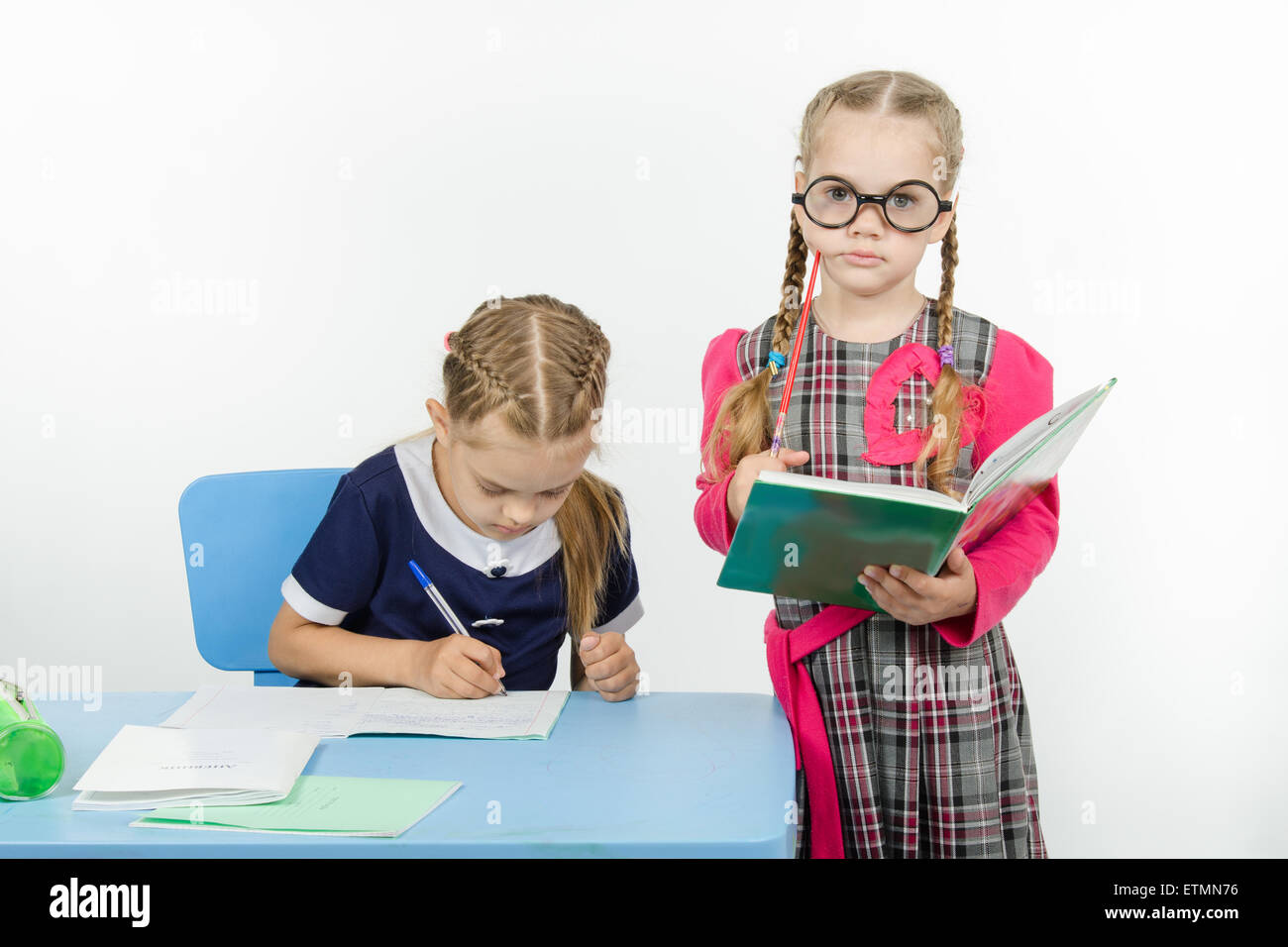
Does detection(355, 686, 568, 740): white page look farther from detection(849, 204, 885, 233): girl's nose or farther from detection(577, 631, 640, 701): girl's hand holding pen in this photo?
detection(849, 204, 885, 233): girl's nose

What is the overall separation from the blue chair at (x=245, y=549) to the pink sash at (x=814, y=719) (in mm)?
763

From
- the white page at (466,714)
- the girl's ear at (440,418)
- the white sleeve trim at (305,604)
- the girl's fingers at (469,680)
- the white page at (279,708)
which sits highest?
the girl's ear at (440,418)

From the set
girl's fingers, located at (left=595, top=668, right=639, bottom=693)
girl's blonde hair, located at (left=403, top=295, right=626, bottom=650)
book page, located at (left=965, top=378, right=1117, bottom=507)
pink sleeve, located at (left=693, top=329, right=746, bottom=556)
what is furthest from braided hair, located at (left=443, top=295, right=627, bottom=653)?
book page, located at (left=965, top=378, right=1117, bottom=507)

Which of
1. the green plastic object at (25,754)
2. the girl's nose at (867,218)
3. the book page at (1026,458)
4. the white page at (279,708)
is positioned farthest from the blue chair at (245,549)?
the book page at (1026,458)

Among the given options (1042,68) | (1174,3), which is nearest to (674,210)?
(1042,68)

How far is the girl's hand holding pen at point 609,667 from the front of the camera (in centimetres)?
149

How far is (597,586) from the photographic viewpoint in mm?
1776

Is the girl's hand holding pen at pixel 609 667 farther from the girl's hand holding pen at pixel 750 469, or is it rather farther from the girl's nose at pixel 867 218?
the girl's nose at pixel 867 218

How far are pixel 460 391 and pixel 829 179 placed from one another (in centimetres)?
Result: 57

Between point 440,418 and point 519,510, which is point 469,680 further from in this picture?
point 440,418

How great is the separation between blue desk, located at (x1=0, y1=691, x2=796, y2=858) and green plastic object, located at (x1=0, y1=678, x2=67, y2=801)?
0.01 m

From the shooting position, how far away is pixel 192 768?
3.95 feet

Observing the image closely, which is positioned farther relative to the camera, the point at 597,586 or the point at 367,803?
the point at 597,586
